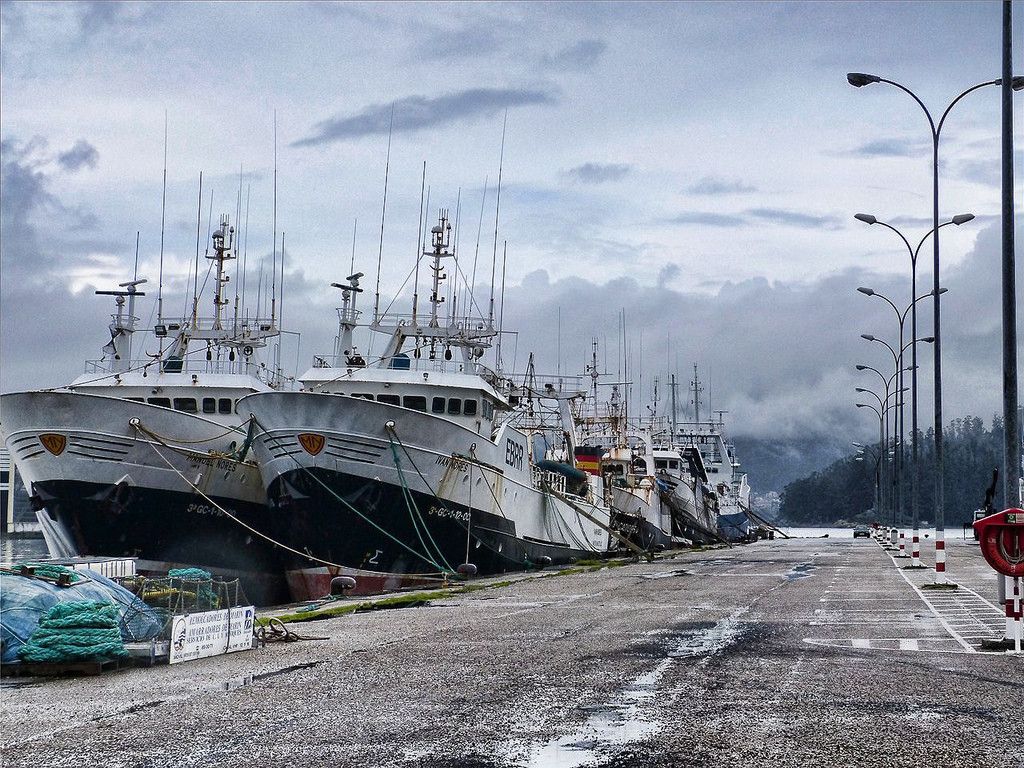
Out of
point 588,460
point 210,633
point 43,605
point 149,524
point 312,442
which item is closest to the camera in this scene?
point 43,605

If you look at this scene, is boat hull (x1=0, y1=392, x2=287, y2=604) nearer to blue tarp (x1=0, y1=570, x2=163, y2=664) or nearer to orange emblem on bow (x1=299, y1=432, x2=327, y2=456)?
orange emblem on bow (x1=299, y1=432, x2=327, y2=456)

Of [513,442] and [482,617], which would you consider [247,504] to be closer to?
[513,442]

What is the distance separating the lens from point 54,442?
32.2m

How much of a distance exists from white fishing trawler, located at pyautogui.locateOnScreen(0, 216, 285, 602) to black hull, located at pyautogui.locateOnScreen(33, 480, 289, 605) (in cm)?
3

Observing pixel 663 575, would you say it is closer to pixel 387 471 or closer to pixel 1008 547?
pixel 387 471

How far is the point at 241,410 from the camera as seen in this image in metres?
33.0

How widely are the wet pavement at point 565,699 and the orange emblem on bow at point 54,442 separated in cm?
1713

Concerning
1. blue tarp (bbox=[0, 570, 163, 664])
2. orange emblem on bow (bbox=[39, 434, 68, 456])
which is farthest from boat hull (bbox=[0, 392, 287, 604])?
blue tarp (bbox=[0, 570, 163, 664])

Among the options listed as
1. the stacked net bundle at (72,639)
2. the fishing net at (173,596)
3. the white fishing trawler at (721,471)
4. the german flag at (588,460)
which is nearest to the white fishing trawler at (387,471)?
the fishing net at (173,596)

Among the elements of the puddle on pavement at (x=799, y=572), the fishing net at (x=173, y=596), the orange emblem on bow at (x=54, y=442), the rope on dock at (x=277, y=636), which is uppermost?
the orange emblem on bow at (x=54, y=442)

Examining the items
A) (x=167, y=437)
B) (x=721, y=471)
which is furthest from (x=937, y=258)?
(x=721, y=471)

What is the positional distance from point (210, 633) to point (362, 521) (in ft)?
54.5

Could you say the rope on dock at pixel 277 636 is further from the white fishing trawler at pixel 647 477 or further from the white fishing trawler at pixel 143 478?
the white fishing trawler at pixel 647 477

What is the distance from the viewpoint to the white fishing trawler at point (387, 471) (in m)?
30.3
